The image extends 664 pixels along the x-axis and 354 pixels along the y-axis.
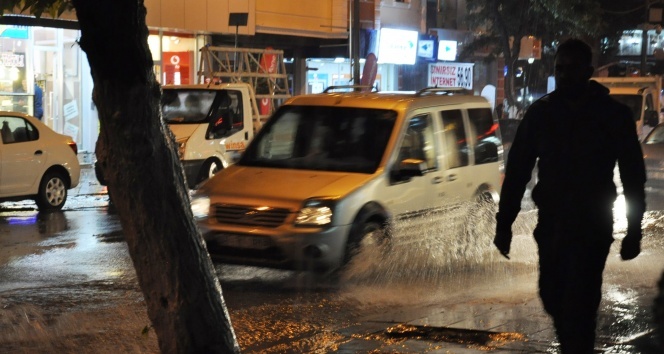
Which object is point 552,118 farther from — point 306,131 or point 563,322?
point 306,131

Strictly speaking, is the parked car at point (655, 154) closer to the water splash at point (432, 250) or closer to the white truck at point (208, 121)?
the water splash at point (432, 250)

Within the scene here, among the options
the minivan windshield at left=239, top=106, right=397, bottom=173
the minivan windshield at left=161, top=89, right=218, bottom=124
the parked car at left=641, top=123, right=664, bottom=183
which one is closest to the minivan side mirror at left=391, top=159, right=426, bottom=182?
the minivan windshield at left=239, top=106, right=397, bottom=173

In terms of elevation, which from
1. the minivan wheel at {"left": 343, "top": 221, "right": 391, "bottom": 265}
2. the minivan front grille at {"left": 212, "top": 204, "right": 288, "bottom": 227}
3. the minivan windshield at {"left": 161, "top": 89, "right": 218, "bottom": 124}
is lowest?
the minivan wheel at {"left": 343, "top": 221, "right": 391, "bottom": 265}

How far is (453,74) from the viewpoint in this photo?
32750 mm

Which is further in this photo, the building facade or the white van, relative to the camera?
the building facade

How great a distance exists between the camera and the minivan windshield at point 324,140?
992cm

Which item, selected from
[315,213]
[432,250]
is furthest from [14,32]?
[315,213]

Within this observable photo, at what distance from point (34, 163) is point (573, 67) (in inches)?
471

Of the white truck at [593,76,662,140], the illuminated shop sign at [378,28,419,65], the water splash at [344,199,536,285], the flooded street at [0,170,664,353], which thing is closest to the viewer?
the flooded street at [0,170,664,353]

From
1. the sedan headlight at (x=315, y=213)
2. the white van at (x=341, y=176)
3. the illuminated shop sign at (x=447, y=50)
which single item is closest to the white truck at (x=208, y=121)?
the white van at (x=341, y=176)

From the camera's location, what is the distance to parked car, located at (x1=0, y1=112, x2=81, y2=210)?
588 inches

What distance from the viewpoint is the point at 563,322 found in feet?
15.6

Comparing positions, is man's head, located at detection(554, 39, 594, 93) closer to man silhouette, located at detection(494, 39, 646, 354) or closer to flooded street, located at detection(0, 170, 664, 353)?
man silhouette, located at detection(494, 39, 646, 354)

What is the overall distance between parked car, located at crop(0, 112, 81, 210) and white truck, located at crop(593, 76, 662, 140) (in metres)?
13.2
